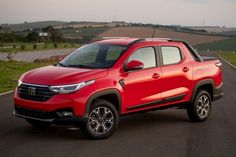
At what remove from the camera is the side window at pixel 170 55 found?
31.3 ft

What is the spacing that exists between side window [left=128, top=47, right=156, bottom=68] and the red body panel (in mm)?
85

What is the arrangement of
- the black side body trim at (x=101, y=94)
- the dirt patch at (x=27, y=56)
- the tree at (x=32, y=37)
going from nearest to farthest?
the black side body trim at (x=101, y=94)
the dirt patch at (x=27, y=56)
the tree at (x=32, y=37)

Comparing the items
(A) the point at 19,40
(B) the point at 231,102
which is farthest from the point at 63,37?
(B) the point at 231,102

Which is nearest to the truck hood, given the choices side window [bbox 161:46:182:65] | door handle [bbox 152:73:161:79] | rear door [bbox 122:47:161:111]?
rear door [bbox 122:47:161:111]

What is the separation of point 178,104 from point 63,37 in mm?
110277

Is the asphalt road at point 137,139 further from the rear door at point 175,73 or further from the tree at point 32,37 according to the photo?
the tree at point 32,37

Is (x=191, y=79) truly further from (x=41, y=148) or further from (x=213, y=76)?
(x=41, y=148)

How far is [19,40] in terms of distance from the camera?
111m

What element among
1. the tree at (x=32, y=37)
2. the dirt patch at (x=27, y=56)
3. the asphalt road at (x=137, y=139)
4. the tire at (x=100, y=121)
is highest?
the tire at (x=100, y=121)

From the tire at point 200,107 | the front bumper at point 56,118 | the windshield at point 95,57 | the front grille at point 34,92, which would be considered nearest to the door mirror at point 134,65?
the windshield at point 95,57

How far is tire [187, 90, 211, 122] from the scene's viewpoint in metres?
10.1

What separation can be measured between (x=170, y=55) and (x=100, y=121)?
2377 mm

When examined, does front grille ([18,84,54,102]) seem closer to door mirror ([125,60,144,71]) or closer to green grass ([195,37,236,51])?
door mirror ([125,60,144,71])

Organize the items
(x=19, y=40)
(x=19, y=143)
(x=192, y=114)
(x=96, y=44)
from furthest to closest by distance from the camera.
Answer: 1. (x=19, y=40)
2. (x=192, y=114)
3. (x=96, y=44)
4. (x=19, y=143)
